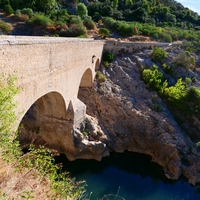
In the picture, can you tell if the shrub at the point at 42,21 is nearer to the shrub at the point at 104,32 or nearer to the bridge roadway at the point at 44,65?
the shrub at the point at 104,32

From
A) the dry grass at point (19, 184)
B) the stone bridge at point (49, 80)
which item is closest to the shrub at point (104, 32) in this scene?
the stone bridge at point (49, 80)

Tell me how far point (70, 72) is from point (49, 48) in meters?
3.66

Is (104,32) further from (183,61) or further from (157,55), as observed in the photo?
(183,61)

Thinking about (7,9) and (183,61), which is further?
(7,9)

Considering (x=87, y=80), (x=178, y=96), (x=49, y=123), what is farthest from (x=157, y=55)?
(x=49, y=123)

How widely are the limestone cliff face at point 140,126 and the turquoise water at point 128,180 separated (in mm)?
773

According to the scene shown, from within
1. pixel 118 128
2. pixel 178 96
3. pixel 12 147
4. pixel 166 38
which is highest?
pixel 166 38

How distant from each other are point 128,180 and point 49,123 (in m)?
7.25

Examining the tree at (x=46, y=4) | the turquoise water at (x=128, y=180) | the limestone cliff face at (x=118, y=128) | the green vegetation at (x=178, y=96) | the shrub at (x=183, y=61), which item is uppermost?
the tree at (x=46, y=4)

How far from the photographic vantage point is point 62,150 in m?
17.2

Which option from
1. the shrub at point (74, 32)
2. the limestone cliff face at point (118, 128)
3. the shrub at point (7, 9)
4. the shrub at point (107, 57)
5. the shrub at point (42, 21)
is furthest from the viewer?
the shrub at point (7, 9)

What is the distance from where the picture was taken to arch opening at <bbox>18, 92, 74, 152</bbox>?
1510 centimetres

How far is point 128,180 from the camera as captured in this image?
53.6 feet

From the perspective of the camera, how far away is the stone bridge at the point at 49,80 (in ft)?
27.0
